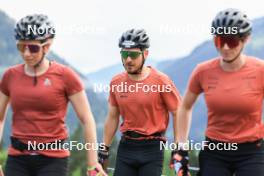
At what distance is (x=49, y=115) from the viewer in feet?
21.4

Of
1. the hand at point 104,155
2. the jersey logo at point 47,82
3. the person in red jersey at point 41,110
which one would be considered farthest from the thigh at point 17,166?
the hand at point 104,155

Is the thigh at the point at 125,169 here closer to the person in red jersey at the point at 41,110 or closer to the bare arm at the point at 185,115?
the bare arm at the point at 185,115

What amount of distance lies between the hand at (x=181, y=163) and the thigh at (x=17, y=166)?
1516mm

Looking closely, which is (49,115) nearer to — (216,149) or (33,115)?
(33,115)

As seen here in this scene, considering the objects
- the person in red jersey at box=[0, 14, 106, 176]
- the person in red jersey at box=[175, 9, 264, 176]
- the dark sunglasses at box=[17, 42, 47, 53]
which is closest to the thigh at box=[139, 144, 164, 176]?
the person in red jersey at box=[0, 14, 106, 176]

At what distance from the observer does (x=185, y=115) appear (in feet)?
22.9

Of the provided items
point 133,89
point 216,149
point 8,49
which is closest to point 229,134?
point 216,149

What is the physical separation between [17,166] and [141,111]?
2050 millimetres

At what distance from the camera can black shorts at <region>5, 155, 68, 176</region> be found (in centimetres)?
647

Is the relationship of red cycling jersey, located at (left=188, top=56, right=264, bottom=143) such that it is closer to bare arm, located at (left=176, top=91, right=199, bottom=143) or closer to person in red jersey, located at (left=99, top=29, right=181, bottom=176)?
bare arm, located at (left=176, top=91, right=199, bottom=143)

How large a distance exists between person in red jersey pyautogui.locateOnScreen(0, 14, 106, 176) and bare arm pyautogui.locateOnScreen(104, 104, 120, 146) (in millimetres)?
1851

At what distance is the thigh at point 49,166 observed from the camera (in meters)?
6.45

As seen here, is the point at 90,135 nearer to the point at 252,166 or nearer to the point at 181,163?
the point at 181,163

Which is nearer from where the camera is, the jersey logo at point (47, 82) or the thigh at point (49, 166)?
the thigh at point (49, 166)
